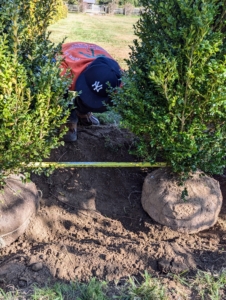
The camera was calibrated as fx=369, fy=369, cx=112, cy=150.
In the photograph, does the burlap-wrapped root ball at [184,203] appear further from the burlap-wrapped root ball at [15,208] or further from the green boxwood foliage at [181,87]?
the burlap-wrapped root ball at [15,208]

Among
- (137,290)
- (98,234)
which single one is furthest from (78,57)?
(137,290)

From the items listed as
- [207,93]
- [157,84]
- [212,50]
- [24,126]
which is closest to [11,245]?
[24,126]

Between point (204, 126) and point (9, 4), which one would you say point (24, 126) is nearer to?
point (9, 4)

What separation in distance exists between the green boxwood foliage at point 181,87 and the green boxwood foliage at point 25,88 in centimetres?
74

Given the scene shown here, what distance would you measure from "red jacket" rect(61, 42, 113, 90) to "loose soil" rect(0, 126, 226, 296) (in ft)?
2.96

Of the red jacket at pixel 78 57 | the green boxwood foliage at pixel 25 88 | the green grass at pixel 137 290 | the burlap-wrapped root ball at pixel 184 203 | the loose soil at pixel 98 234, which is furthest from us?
the red jacket at pixel 78 57

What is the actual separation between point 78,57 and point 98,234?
2.07 meters

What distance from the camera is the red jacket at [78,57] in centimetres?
414

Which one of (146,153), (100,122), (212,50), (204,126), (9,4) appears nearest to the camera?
(9,4)

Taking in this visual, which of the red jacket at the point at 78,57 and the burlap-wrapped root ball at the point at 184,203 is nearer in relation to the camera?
the burlap-wrapped root ball at the point at 184,203

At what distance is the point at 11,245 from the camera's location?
344 centimetres

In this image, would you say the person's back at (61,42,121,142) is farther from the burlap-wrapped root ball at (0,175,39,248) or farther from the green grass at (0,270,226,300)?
the green grass at (0,270,226,300)

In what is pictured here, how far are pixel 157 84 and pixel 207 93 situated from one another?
442mm

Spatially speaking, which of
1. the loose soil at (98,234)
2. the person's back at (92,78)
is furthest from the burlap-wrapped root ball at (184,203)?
the person's back at (92,78)
